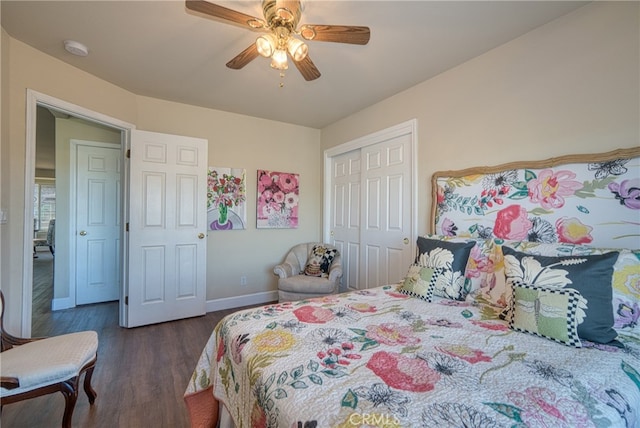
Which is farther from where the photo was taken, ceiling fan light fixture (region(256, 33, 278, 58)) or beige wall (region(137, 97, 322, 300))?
beige wall (region(137, 97, 322, 300))

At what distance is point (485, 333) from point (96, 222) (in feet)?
15.0

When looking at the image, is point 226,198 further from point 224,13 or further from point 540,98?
point 540,98

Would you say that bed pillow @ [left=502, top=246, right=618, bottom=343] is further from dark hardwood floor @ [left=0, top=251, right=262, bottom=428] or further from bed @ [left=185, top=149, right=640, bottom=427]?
dark hardwood floor @ [left=0, top=251, right=262, bottom=428]

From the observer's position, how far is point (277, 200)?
153 inches

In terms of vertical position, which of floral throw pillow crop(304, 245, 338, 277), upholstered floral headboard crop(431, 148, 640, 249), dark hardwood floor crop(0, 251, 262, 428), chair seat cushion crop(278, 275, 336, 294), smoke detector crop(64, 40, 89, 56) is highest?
smoke detector crop(64, 40, 89, 56)

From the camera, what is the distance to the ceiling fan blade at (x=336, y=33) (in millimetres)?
1466

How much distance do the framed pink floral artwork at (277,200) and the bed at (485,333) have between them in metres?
2.15

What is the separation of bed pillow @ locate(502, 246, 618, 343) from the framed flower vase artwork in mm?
3068

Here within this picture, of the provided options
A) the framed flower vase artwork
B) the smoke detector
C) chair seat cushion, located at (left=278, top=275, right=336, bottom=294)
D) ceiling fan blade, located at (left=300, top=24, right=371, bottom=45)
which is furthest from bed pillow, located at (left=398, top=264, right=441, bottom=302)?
the smoke detector

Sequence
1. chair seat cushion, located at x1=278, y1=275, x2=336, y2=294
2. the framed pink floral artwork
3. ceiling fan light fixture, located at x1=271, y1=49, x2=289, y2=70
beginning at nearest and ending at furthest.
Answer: ceiling fan light fixture, located at x1=271, y1=49, x2=289, y2=70 < chair seat cushion, located at x1=278, y1=275, x2=336, y2=294 < the framed pink floral artwork

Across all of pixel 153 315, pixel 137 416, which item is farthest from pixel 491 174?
pixel 153 315

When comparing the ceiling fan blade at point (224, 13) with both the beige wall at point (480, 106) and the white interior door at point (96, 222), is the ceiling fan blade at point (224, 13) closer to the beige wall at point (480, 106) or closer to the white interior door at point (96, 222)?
the beige wall at point (480, 106)

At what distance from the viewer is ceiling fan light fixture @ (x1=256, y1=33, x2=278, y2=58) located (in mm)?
1521

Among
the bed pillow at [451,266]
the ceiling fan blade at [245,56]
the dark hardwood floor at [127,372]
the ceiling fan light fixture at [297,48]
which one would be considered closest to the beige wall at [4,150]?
the dark hardwood floor at [127,372]
